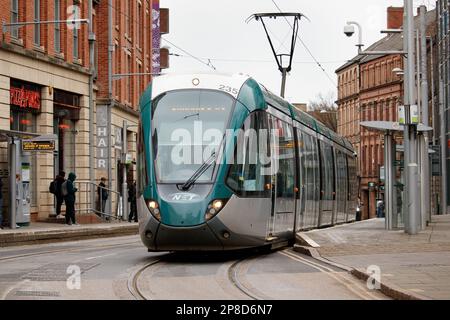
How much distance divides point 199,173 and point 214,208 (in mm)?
621

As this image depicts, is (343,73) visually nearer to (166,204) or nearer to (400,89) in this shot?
(400,89)

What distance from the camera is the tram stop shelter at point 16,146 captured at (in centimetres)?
2930

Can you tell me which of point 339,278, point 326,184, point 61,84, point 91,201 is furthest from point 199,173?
point 91,201

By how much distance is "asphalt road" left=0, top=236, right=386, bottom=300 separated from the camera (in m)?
12.1

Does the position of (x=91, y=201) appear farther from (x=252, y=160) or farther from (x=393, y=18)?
(x=393, y=18)

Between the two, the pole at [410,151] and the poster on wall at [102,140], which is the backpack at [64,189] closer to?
the poster on wall at [102,140]

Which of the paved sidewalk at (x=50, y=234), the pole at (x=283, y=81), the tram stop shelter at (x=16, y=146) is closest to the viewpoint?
the paved sidewalk at (x=50, y=234)

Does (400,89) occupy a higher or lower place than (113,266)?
higher

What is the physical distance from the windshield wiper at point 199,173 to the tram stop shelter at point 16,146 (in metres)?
13.2

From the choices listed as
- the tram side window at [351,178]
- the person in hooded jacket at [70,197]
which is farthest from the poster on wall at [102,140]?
the tram side window at [351,178]

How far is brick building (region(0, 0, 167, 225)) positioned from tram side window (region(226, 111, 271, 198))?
1578 cm

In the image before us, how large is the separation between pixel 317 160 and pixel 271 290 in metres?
13.5

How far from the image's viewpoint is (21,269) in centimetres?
1570
